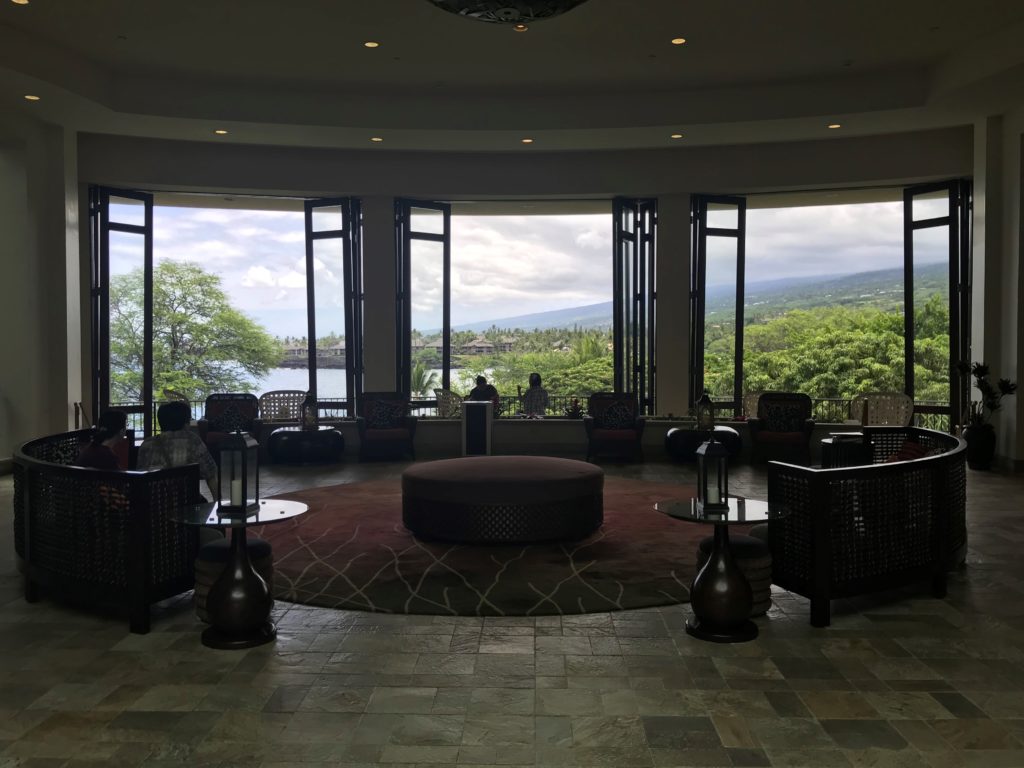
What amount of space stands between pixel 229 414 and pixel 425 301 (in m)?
3.47

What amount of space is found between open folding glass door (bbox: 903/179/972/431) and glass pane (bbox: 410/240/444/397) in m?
6.85

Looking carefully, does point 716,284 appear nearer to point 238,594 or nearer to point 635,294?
point 635,294

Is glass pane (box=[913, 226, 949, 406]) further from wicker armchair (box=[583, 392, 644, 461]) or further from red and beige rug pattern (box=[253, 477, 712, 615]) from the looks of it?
red and beige rug pattern (box=[253, 477, 712, 615])

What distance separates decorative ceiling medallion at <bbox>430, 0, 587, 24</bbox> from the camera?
5035mm

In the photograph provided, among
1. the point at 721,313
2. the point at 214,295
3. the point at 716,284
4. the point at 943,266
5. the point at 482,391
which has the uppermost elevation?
the point at 214,295

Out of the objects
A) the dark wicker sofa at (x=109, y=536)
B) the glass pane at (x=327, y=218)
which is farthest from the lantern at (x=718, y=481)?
the glass pane at (x=327, y=218)

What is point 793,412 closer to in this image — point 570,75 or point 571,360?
point 570,75

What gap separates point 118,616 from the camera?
4863 mm

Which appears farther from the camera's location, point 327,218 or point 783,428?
point 327,218

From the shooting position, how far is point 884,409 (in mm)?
11320

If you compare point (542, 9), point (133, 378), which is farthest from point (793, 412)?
point (133, 378)

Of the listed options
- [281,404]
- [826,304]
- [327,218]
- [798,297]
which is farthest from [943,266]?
[281,404]

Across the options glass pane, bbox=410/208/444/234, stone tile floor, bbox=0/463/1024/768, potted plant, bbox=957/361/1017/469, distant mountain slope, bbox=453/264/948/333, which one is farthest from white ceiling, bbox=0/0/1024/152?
distant mountain slope, bbox=453/264/948/333

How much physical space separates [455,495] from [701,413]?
2076 millimetres
